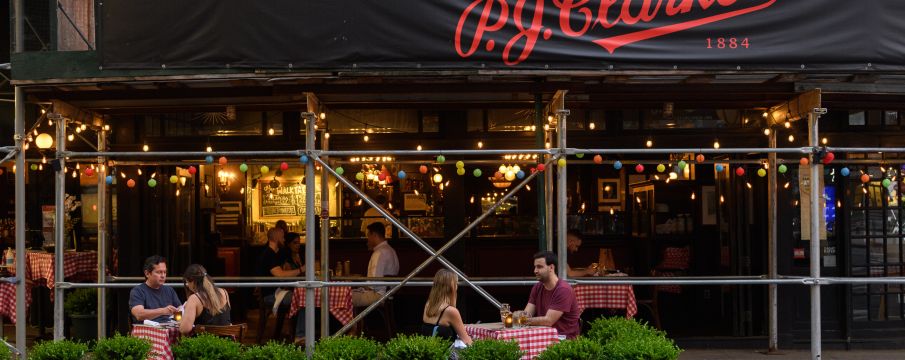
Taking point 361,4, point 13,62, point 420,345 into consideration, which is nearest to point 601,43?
point 361,4

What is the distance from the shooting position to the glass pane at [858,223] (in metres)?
13.0

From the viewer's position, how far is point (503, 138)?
12.9 metres

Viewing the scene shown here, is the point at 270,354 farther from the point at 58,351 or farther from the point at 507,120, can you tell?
the point at 507,120

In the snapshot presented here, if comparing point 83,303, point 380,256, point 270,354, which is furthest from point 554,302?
point 83,303

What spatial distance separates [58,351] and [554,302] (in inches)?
172

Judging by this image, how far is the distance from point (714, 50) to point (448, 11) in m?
2.69

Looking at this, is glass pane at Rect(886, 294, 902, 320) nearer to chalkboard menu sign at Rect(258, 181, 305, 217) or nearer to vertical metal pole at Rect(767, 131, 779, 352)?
vertical metal pole at Rect(767, 131, 779, 352)

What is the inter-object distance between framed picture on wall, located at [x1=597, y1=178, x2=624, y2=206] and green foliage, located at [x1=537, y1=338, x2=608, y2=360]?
26.5ft

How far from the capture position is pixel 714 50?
1001cm

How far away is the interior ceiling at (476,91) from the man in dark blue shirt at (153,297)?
1934 mm

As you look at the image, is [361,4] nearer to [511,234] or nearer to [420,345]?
[420,345]

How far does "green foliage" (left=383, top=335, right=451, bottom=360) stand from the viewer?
7992 mm

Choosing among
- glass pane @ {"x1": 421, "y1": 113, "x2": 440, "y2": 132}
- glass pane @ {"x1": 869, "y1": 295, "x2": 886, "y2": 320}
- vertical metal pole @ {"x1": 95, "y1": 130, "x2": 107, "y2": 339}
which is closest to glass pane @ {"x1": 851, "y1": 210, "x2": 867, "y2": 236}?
glass pane @ {"x1": 869, "y1": 295, "x2": 886, "y2": 320}

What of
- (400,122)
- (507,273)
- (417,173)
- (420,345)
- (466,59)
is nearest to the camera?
(420,345)
